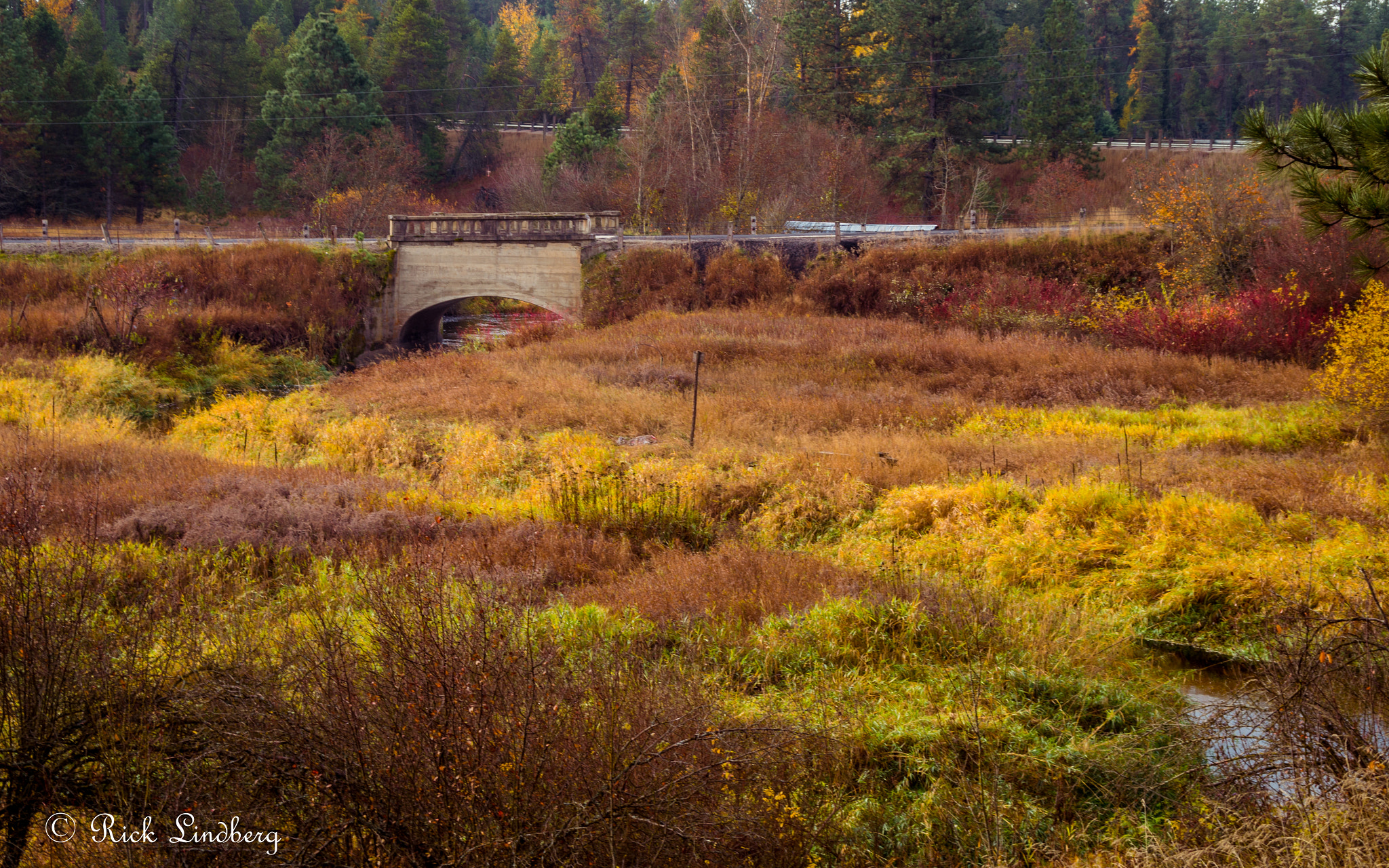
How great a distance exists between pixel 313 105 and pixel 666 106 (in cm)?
1869

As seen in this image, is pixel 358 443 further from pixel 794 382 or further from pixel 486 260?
pixel 486 260

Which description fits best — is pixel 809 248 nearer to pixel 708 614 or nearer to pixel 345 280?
pixel 345 280

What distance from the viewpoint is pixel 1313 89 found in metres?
59.2

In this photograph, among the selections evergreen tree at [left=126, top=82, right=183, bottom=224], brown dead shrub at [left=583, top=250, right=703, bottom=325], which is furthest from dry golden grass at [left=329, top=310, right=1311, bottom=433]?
evergreen tree at [left=126, top=82, right=183, bottom=224]

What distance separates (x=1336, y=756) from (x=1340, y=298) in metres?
19.4

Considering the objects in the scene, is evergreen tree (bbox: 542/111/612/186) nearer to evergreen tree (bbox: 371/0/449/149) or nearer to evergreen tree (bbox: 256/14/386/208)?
evergreen tree (bbox: 256/14/386/208)

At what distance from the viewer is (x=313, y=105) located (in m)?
49.3

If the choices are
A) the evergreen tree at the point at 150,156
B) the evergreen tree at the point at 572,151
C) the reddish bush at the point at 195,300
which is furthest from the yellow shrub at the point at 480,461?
the evergreen tree at the point at 150,156

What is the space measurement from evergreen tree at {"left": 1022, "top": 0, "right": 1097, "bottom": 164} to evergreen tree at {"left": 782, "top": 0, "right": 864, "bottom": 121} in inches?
339

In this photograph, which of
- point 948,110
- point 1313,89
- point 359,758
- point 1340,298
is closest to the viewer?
point 359,758

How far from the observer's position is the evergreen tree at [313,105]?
162 feet

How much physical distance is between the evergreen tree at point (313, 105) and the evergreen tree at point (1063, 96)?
3306cm

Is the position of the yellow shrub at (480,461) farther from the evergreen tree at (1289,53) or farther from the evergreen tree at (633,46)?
the evergreen tree at (1289,53)

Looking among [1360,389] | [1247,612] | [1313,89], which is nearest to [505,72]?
[1313,89]
